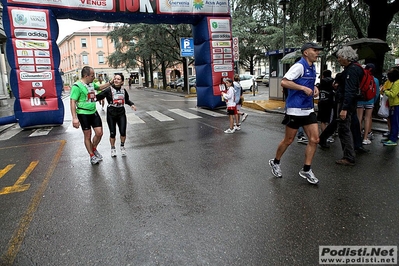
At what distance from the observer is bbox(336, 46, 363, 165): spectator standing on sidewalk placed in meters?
4.98

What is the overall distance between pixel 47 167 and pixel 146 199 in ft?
9.05

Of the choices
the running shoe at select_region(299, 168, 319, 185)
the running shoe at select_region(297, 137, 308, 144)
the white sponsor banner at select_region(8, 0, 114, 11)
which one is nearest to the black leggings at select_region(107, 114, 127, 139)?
the running shoe at select_region(299, 168, 319, 185)

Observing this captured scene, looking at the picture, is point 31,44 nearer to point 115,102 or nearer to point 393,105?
point 115,102

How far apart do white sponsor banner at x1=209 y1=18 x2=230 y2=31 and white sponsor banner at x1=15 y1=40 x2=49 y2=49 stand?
6646 mm

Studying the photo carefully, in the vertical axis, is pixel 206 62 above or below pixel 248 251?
above

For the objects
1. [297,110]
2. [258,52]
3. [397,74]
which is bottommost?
[297,110]

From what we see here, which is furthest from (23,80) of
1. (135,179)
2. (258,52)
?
(258,52)

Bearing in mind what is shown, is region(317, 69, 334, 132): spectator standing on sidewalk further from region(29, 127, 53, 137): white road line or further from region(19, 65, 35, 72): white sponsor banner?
region(19, 65, 35, 72): white sponsor banner

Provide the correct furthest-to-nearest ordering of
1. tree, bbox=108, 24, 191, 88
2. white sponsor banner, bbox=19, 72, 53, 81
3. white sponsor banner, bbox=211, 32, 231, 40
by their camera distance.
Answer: tree, bbox=108, 24, 191, 88 → white sponsor banner, bbox=211, 32, 231, 40 → white sponsor banner, bbox=19, 72, 53, 81

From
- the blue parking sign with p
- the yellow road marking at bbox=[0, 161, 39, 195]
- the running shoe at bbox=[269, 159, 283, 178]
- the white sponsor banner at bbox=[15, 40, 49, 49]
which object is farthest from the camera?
the blue parking sign with p

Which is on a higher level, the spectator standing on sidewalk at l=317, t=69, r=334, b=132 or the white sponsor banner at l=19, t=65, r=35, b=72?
the white sponsor banner at l=19, t=65, r=35, b=72

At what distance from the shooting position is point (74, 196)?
14.0 ft

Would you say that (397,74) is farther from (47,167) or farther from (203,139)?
(47,167)

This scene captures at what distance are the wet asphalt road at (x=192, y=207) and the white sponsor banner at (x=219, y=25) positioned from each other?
330 inches
